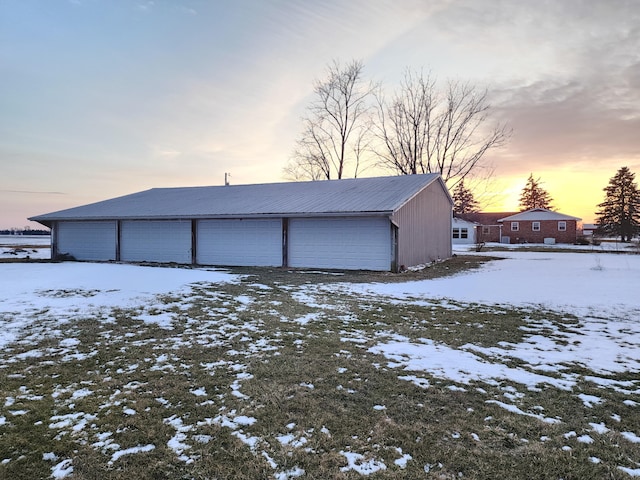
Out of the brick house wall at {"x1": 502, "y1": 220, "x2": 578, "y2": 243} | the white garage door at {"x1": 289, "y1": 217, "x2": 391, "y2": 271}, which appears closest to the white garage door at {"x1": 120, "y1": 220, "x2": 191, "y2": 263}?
the white garage door at {"x1": 289, "y1": 217, "x2": 391, "y2": 271}

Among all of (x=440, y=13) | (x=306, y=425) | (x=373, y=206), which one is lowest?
(x=306, y=425)

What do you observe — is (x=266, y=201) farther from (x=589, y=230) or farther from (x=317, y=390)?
(x=589, y=230)

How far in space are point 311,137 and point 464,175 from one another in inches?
552

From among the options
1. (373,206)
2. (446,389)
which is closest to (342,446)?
(446,389)

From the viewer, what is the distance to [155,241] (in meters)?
18.8

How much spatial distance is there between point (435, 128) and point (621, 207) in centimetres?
3647

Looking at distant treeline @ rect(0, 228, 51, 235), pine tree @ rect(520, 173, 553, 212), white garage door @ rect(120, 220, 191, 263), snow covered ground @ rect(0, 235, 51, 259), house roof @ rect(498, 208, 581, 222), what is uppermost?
pine tree @ rect(520, 173, 553, 212)

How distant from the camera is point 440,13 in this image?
13914 millimetres

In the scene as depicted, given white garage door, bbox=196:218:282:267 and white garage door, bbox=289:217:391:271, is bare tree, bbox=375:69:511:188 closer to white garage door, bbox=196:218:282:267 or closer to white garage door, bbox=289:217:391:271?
white garage door, bbox=289:217:391:271

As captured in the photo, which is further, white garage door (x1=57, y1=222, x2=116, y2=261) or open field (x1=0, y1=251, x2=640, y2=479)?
white garage door (x1=57, y1=222, x2=116, y2=261)

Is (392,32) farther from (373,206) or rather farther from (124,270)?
(124,270)

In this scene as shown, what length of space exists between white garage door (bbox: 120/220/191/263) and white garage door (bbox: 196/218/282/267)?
2.75 feet

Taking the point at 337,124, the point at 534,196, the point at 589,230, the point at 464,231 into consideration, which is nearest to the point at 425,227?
the point at 337,124

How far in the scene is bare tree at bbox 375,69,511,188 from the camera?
1177 inches
